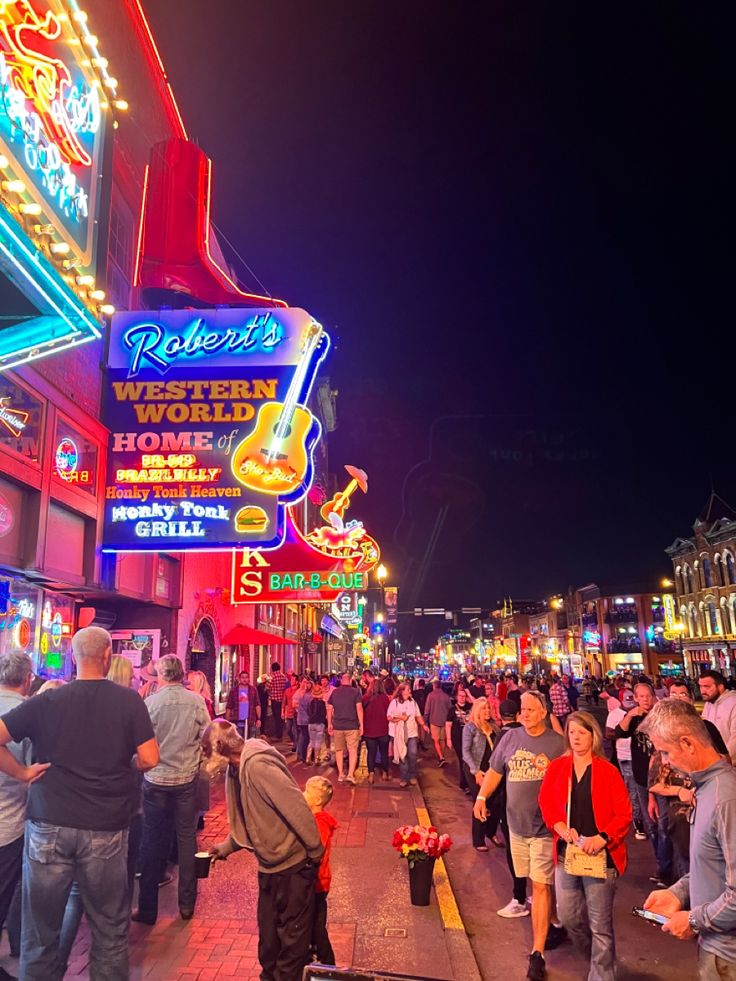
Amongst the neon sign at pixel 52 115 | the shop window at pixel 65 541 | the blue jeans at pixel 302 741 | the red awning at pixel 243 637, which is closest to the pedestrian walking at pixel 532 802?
the neon sign at pixel 52 115

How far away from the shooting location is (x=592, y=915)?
4.65 m

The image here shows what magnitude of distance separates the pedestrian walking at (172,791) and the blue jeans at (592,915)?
2.93 metres

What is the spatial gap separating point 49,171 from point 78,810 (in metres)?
4.52

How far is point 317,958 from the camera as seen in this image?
15.0 feet

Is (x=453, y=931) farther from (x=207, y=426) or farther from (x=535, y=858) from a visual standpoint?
(x=207, y=426)

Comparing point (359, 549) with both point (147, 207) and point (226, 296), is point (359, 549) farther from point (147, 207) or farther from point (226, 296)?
point (147, 207)

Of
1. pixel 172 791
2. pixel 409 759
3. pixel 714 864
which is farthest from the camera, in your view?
pixel 409 759

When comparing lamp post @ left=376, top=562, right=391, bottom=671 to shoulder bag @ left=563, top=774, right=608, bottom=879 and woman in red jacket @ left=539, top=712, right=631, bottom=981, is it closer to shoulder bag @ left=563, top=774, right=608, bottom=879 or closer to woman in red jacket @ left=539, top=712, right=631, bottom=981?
woman in red jacket @ left=539, top=712, right=631, bottom=981

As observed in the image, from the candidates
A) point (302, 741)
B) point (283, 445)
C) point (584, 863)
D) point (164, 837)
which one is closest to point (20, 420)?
point (283, 445)

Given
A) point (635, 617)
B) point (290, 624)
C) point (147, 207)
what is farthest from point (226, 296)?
point (635, 617)

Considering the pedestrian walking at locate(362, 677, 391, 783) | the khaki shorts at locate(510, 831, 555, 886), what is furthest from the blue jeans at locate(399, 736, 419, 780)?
the khaki shorts at locate(510, 831, 555, 886)

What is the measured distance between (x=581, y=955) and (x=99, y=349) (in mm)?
10013

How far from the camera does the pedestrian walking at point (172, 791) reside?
5820mm

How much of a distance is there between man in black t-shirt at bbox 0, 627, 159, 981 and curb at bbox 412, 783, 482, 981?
2.48m
